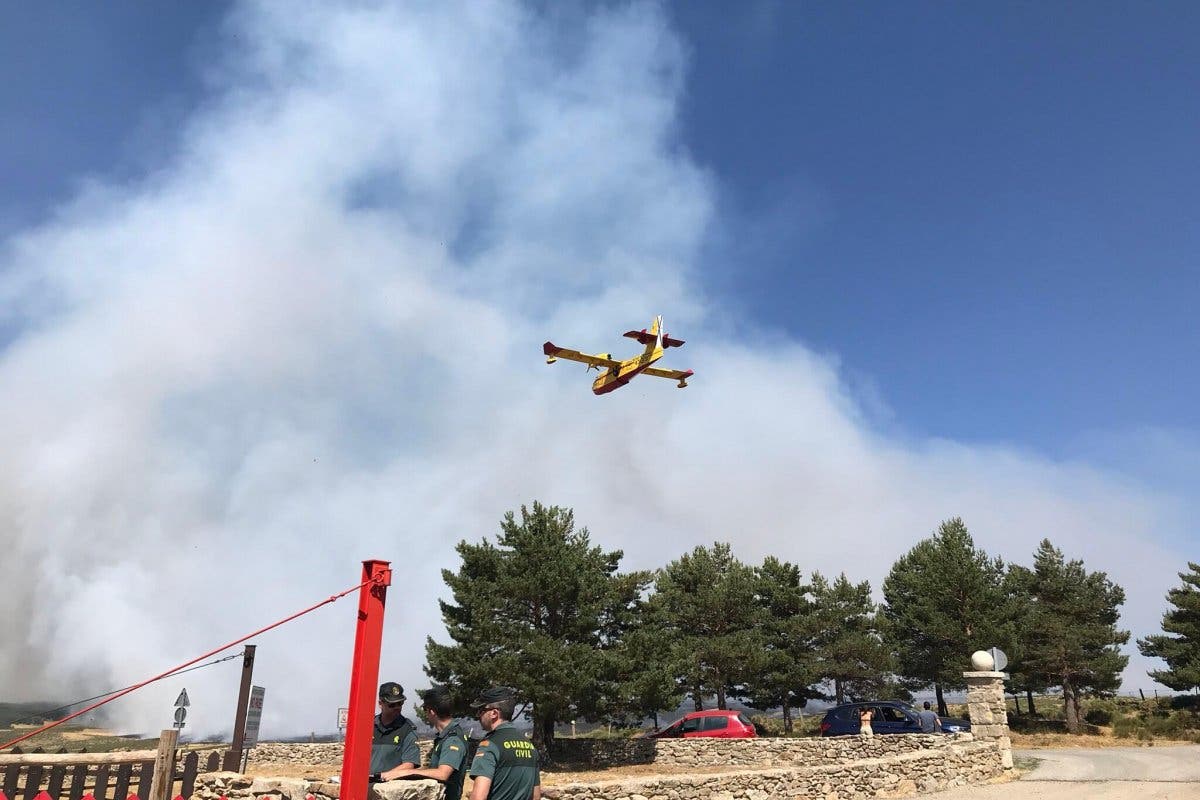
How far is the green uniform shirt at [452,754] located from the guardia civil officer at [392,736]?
320mm

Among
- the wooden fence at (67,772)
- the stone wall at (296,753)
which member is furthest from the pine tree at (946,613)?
the wooden fence at (67,772)

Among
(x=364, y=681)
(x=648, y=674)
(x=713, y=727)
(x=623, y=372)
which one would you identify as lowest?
(x=713, y=727)

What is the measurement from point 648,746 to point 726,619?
14908 mm

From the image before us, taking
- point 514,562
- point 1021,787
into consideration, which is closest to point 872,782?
point 1021,787

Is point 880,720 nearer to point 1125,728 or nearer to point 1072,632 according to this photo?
point 1125,728

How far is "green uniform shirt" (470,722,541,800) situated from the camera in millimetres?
5043

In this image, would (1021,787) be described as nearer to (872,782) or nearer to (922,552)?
(872,782)

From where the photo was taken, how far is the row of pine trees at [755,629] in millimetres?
25609

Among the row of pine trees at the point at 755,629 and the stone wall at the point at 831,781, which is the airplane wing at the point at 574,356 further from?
the stone wall at the point at 831,781

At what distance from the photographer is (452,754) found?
529 centimetres

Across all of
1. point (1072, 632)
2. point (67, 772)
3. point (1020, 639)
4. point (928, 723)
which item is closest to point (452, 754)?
point (67, 772)

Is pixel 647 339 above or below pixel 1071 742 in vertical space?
above

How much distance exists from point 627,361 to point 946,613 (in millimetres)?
20078

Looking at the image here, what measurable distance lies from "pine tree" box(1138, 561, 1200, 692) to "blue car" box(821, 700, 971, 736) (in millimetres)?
20176
